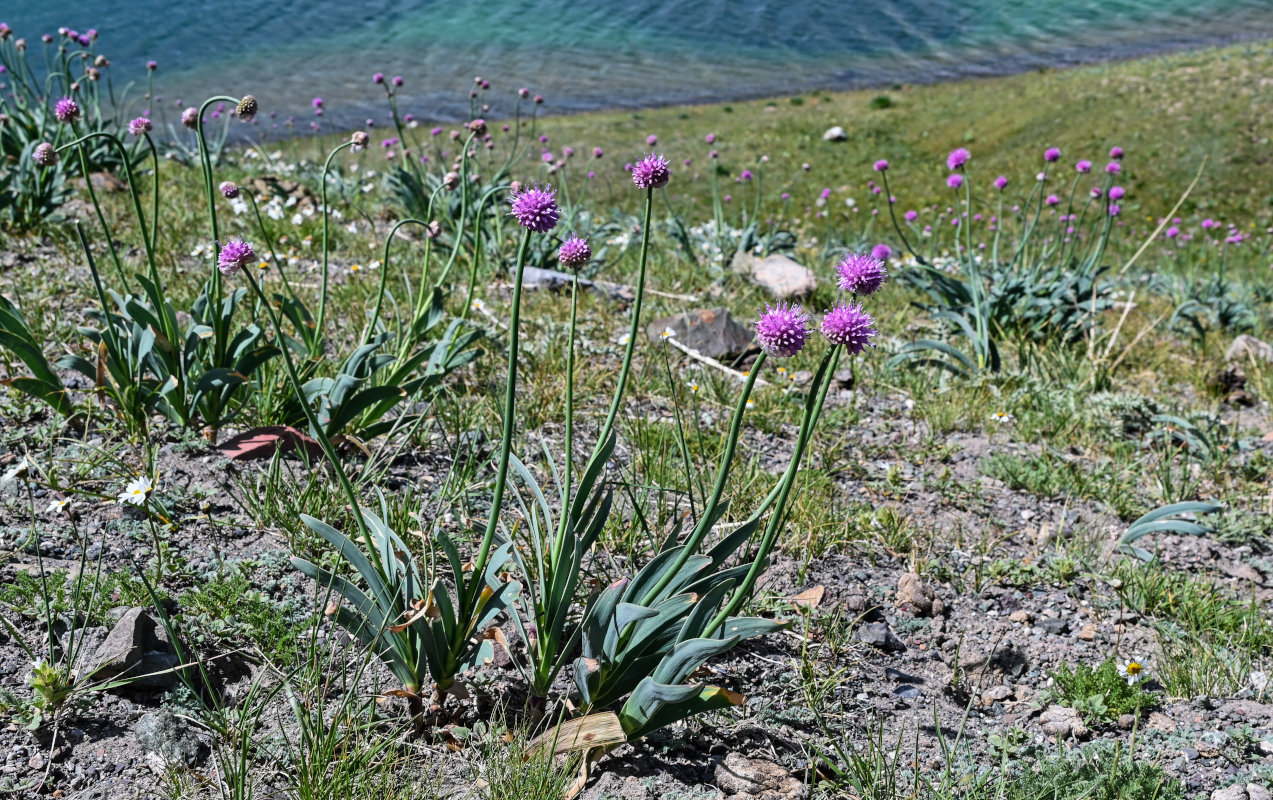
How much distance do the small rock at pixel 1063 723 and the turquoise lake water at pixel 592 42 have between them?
17798 mm

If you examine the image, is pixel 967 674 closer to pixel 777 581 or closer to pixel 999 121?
pixel 777 581

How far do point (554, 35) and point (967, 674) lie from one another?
27.8 m

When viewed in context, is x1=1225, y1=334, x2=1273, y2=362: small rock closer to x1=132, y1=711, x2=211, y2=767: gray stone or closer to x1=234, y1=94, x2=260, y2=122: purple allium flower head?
x1=234, y1=94, x2=260, y2=122: purple allium flower head

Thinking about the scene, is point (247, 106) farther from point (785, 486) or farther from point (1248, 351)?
point (1248, 351)

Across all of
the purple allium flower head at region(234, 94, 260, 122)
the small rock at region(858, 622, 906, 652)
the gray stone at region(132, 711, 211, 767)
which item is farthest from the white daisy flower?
the small rock at region(858, 622, 906, 652)

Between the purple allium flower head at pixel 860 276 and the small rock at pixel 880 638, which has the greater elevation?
the purple allium flower head at pixel 860 276

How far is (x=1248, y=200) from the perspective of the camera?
11.6 meters

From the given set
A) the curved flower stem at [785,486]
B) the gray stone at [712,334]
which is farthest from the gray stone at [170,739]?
the gray stone at [712,334]

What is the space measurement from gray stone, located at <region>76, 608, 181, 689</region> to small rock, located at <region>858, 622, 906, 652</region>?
5.37 ft

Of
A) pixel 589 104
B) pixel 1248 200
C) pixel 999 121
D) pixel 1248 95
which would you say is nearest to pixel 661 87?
pixel 589 104

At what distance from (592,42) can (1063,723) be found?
91.1 ft

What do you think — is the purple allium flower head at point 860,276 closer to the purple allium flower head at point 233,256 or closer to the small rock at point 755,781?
the small rock at point 755,781

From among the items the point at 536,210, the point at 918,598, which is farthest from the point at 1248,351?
the point at 536,210

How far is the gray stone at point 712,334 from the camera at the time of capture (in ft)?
12.9
